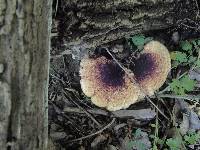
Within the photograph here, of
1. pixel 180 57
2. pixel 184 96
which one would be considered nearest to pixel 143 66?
pixel 180 57

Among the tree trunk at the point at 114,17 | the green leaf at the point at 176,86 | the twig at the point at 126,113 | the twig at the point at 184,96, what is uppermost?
the tree trunk at the point at 114,17

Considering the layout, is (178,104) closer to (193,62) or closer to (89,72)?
(193,62)

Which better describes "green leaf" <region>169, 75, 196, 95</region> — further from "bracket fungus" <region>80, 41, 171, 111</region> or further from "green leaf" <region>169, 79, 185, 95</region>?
"bracket fungus" <region>80, 41, 171, 111</region>

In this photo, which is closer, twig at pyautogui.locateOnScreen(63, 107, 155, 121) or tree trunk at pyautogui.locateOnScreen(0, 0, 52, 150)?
tree trunk at pyautogui.locateOnScreen(0, 0, 52, 150)

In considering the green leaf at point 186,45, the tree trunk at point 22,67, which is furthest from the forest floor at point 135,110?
the tree trunk at point 22,67

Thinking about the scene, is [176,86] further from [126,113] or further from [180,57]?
[126,113]

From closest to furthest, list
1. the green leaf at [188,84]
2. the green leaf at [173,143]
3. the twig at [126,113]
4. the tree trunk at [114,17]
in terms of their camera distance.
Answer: the tree trunk at [114,17]
the green leaf at [173,143]
the green leaf at [188,84]
the twig at [126,113]

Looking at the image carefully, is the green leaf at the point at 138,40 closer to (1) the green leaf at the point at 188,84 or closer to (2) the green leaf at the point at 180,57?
(2) the green leaf at the point at 180,57

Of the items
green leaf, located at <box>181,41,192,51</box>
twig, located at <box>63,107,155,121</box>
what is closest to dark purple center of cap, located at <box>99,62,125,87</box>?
twig, located at <box>63,107,155,121</box>
